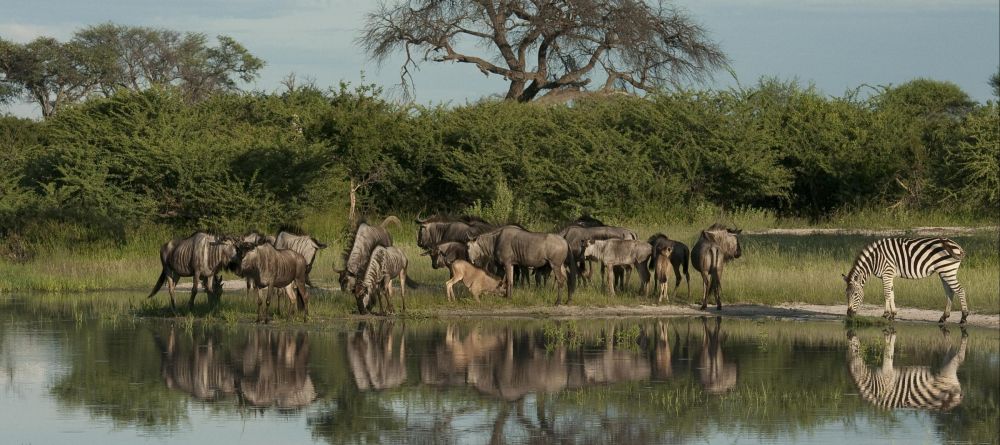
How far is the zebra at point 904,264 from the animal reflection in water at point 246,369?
682cm

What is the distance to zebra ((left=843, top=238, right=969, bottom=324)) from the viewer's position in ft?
55.3

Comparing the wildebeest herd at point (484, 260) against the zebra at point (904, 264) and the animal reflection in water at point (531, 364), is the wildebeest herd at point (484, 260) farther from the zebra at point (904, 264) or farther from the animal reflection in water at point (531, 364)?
the animal reflection in water at point (531, 364)

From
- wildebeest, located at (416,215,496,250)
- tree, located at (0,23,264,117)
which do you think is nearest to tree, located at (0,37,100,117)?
tree, located at (0,23,264,117)

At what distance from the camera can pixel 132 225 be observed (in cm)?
3002

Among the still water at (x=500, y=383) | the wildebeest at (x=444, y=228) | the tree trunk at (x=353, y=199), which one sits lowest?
the still water at (x=500, y=383)

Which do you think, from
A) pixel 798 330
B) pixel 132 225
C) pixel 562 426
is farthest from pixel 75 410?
pixel 132 225

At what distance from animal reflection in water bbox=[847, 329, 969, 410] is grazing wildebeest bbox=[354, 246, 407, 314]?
20.2ft

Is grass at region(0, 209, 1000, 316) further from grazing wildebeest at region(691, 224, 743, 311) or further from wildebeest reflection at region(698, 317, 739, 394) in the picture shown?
wildebeest reflection at region(698, 317, 739, 394)

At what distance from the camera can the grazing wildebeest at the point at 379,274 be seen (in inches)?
698

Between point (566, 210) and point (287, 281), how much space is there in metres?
17.8

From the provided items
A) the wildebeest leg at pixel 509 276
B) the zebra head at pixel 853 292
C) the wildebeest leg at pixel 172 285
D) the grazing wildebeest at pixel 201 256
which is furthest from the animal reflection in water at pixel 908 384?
the wildebeest leg at pixel 172 285

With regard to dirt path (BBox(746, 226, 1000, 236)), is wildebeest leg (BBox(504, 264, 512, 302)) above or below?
below

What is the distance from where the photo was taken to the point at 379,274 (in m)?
17.8

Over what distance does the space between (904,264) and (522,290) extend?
5459 millimetres
